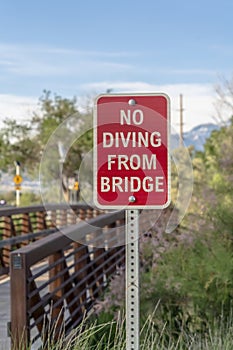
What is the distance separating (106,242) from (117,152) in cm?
768

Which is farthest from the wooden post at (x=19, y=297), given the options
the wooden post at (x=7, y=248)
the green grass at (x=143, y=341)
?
the wooden post at (x=7, y=248)

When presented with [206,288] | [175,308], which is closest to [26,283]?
[206,288]

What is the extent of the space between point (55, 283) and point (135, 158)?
4.04 meters

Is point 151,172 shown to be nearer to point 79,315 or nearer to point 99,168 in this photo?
point 99,168

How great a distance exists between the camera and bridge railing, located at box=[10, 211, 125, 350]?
570cm

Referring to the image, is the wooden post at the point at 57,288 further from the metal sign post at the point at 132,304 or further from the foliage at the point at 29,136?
Answer: the foliage at the point at 29,136

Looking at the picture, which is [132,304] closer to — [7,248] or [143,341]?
[143,341]

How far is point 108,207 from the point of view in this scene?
372 cm

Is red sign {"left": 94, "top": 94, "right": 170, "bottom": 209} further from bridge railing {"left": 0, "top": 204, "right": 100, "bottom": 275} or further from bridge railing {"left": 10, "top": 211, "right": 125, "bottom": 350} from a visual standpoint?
bridge railing {"left": 0, "top": 204, "right": 100, "bottom": 275}

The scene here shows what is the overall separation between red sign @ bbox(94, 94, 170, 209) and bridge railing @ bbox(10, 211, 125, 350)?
0.90m

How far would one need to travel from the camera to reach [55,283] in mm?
7523

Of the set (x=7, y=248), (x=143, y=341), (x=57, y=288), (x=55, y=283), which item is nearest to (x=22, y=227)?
(x=7, y=248)

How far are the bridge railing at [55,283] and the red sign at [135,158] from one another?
90 cm

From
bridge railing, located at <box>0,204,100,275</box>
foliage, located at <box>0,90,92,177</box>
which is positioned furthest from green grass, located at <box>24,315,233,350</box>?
foliage, located at <box>0,90,92,177</box>
